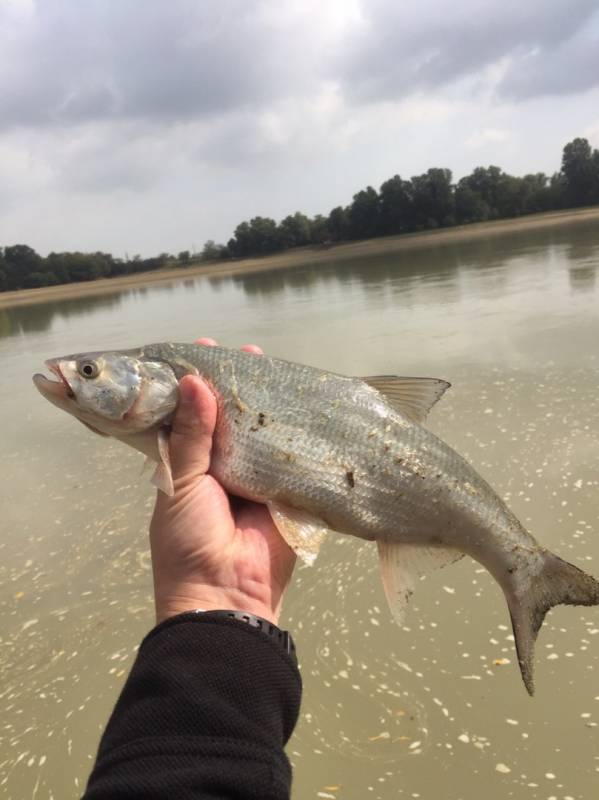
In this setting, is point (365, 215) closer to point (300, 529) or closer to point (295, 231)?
point (295, 231)

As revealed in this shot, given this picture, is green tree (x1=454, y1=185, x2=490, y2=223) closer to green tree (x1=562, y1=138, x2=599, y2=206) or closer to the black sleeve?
green tree (x1=562, y1=138, x2=599, y2=206)

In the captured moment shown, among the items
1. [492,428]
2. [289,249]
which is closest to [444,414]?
[492,428]

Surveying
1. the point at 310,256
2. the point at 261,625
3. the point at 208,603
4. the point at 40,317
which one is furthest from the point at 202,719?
the point at 310,256

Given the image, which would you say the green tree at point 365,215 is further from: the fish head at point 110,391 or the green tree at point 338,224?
the fish head at point 110,391

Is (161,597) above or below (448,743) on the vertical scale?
above

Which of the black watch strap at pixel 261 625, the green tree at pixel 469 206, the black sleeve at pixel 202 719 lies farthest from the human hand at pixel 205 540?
A: the green tree at pixel 469 206

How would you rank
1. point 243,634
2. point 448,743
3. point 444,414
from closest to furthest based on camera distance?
1. point 243,634
2. point 448,743
3. point 444,414

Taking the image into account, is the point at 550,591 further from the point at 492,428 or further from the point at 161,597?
the point at 492,428

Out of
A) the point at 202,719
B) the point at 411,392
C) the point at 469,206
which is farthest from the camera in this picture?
the point at 469,206
